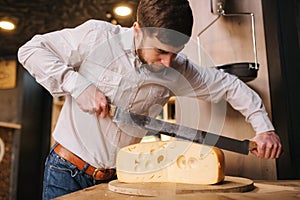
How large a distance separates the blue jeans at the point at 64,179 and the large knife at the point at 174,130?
199mm

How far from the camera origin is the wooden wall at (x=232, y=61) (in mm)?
1200

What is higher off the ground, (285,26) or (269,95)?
(285,26)

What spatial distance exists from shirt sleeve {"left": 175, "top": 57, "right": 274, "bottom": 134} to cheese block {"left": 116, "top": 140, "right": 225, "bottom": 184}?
0.29 m

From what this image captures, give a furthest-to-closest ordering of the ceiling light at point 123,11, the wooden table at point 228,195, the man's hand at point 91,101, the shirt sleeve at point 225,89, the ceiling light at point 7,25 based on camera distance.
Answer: the ceiling light at point 7,25 < the ceiling light at point 123,11 < the shirt sleeve at point 225,89 < the man's hand at point 91,101 < the wooden table at point 228,195

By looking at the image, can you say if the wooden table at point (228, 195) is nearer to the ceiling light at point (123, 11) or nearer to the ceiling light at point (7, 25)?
the ceiling light at point (123, 11)

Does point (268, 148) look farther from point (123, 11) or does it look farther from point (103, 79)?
point (123, 11)

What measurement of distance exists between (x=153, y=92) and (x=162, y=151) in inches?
8.3

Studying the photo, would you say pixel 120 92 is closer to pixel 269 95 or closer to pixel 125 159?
pixel 125 159

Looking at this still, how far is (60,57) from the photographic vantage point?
3.21 feet

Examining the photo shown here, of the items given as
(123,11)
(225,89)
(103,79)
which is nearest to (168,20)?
(103,79)

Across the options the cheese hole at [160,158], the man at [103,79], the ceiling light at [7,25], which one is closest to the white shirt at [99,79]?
the man at [103,79]

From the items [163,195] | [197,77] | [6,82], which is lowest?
[163,195]

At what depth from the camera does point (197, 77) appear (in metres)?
1.15

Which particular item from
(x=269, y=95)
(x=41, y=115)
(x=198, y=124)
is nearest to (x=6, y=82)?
(x=41, y=115)
